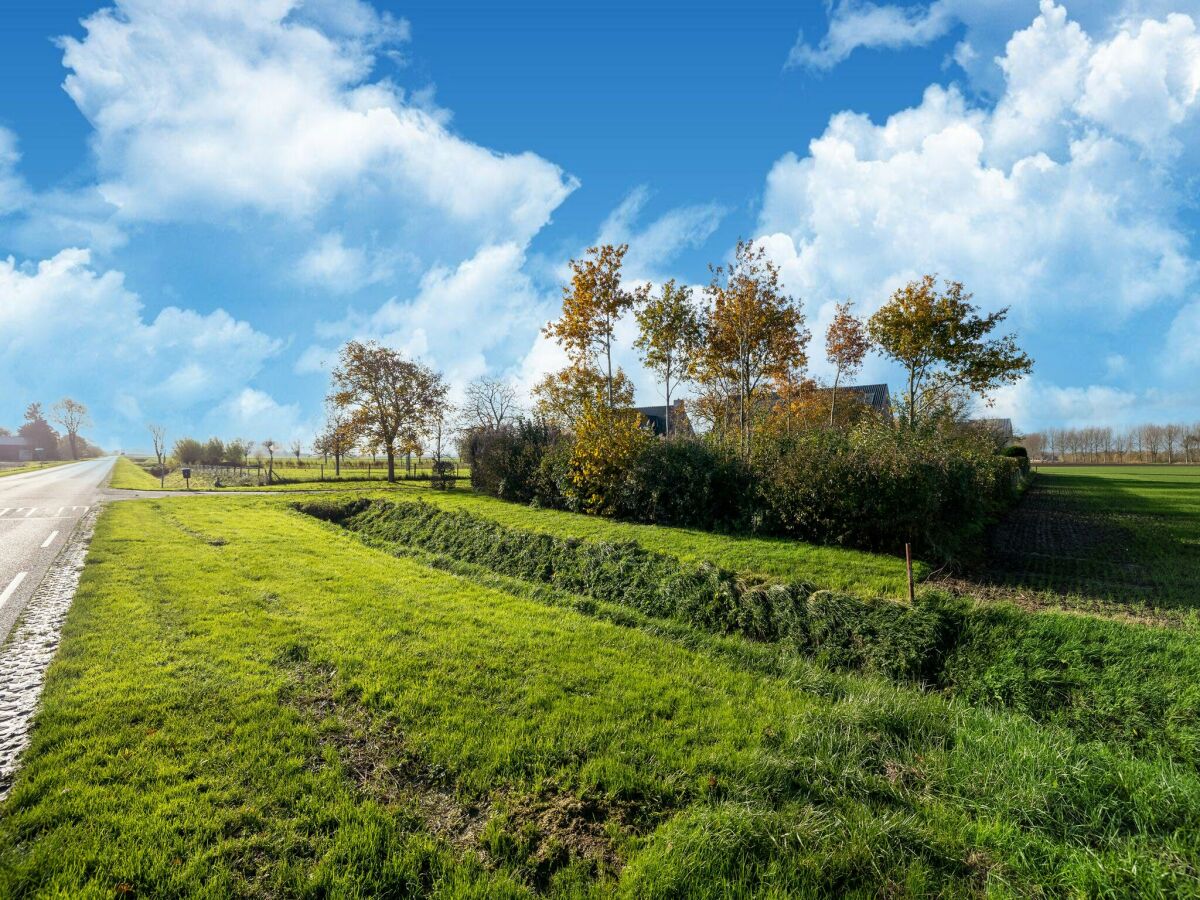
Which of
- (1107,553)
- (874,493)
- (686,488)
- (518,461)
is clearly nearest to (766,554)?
(874,493)

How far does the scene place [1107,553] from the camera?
37.2ft

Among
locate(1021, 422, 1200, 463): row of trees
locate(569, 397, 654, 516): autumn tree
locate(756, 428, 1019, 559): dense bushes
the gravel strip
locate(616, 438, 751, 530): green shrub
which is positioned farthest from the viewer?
locate(1021, 422, 1200, 463): row of trees

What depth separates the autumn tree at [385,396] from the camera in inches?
1457

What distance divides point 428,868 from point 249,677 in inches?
129

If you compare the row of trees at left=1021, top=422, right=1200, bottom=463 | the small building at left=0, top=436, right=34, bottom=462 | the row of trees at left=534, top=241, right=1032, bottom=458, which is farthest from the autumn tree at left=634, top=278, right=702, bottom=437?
the small building at left=0, top=436, right=34, bottom=462

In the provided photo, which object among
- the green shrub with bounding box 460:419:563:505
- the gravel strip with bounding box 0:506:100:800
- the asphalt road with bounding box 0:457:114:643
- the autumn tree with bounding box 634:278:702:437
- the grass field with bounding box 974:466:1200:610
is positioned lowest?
the grass field with bounding box 974:466:1200:610

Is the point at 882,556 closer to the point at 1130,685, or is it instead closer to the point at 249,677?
the point at 1130,685

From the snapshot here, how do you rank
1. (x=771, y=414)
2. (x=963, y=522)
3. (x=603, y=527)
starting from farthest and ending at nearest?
(x=771, y=414) < (x=603, y=527) < (x=963, y=522)

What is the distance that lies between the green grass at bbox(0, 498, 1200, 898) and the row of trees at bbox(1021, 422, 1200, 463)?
8105cm

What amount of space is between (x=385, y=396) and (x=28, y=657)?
34043mm

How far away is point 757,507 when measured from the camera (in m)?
11.8

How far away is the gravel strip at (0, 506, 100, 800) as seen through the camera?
404 cm

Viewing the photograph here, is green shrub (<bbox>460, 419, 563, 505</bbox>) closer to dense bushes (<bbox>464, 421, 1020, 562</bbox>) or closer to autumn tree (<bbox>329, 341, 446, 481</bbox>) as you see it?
dense bushes (<bbox>464, 421, 1020, 562</bbox>)

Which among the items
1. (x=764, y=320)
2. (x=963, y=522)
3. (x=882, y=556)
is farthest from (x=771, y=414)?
(x=882, y=556)
